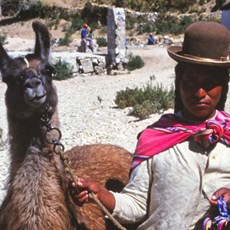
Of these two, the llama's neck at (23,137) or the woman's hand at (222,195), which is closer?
the woman's hand at (222,195)

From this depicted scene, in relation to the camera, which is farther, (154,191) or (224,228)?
(154,191)

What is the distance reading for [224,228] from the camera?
7.34 feet

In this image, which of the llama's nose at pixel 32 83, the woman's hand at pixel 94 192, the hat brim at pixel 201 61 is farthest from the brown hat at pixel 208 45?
the llama's nose at pixel 32 83

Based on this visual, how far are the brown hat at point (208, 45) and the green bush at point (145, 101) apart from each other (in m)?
7.16

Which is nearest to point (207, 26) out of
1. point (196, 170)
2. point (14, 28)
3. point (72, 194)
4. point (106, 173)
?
point (196, 170)

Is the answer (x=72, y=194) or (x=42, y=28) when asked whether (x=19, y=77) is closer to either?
(x=42, y=28)

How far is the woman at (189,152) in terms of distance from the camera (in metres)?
2.28

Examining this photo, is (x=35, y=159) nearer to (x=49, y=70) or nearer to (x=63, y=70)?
(x=49, y=70)

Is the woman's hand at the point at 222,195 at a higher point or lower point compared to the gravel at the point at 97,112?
higher

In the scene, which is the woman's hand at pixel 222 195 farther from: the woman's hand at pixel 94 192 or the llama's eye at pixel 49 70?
the llama's eye at pixel 49 70

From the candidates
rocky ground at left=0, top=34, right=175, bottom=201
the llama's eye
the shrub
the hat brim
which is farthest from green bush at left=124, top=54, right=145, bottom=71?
the hat brim

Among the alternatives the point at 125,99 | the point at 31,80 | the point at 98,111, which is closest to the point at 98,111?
the point at 98,111

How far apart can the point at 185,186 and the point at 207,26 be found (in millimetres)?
728

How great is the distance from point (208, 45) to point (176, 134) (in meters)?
0.43
